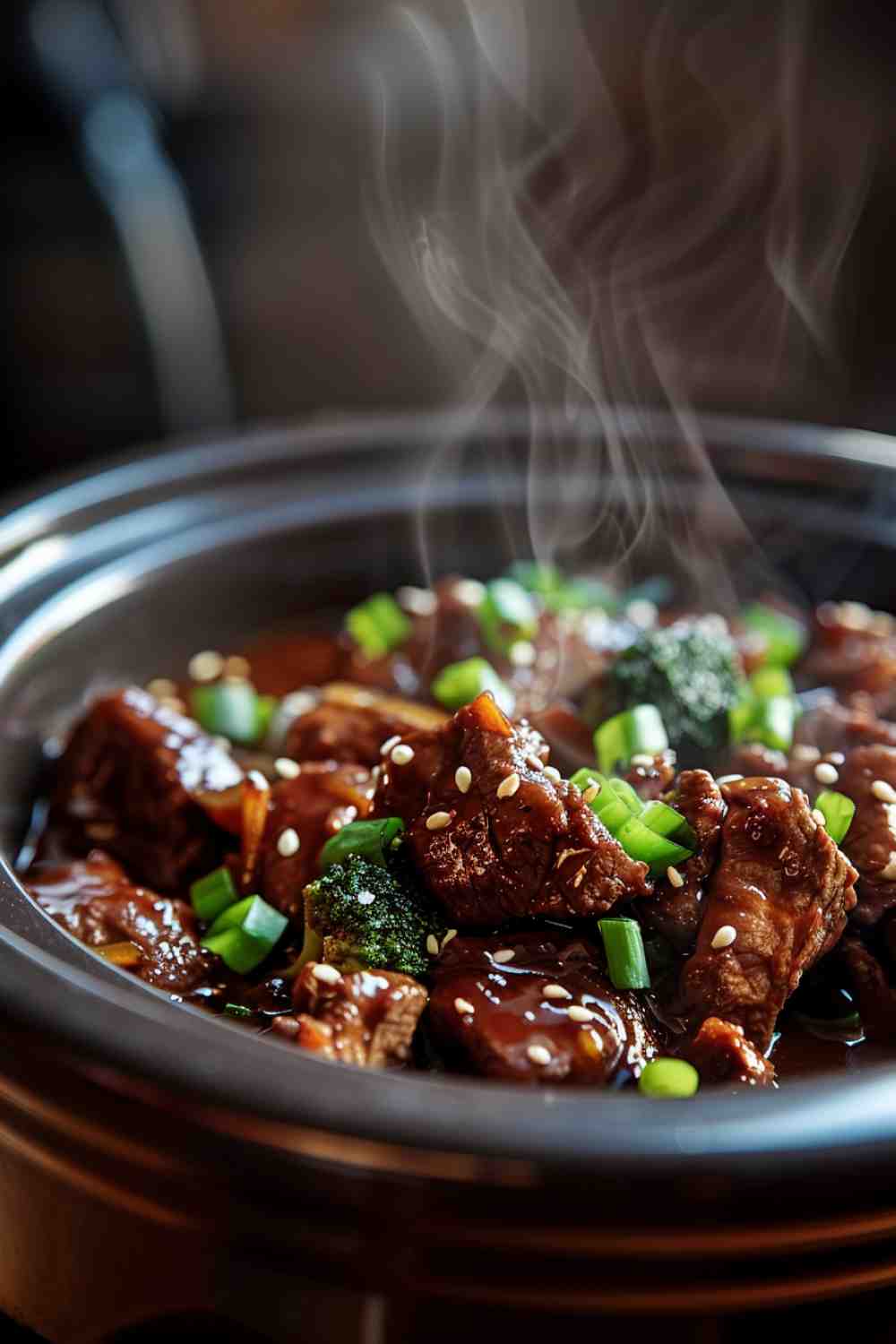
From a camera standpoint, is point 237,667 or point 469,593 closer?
point 469,593

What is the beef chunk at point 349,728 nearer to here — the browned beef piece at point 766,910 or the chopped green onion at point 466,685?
the chopped green onion at point 466,685

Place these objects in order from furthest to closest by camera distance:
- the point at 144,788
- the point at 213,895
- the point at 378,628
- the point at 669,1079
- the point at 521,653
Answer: the point at 378,628 < the point at 521,653 < the point at 144,788 < the point at 213,895 < the point at 669,1079

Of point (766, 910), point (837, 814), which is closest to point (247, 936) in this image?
point (766, 910)

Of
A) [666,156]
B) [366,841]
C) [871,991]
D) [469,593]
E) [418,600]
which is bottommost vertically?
[871,991]

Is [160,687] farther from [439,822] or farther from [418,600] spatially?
[439,822]

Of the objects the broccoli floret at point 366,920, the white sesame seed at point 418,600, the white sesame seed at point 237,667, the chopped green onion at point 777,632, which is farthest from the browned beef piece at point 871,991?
the white sesame seed at point 237,667

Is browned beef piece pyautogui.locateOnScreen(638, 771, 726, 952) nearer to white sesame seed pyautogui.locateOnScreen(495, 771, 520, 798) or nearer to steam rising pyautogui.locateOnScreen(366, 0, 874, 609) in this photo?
white sesame seed pyautogui.locateOnScreen(495, 771, 520, 798)

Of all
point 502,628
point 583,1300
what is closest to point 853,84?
point 502,628

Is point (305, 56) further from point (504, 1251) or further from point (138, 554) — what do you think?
point (504, 1251)
